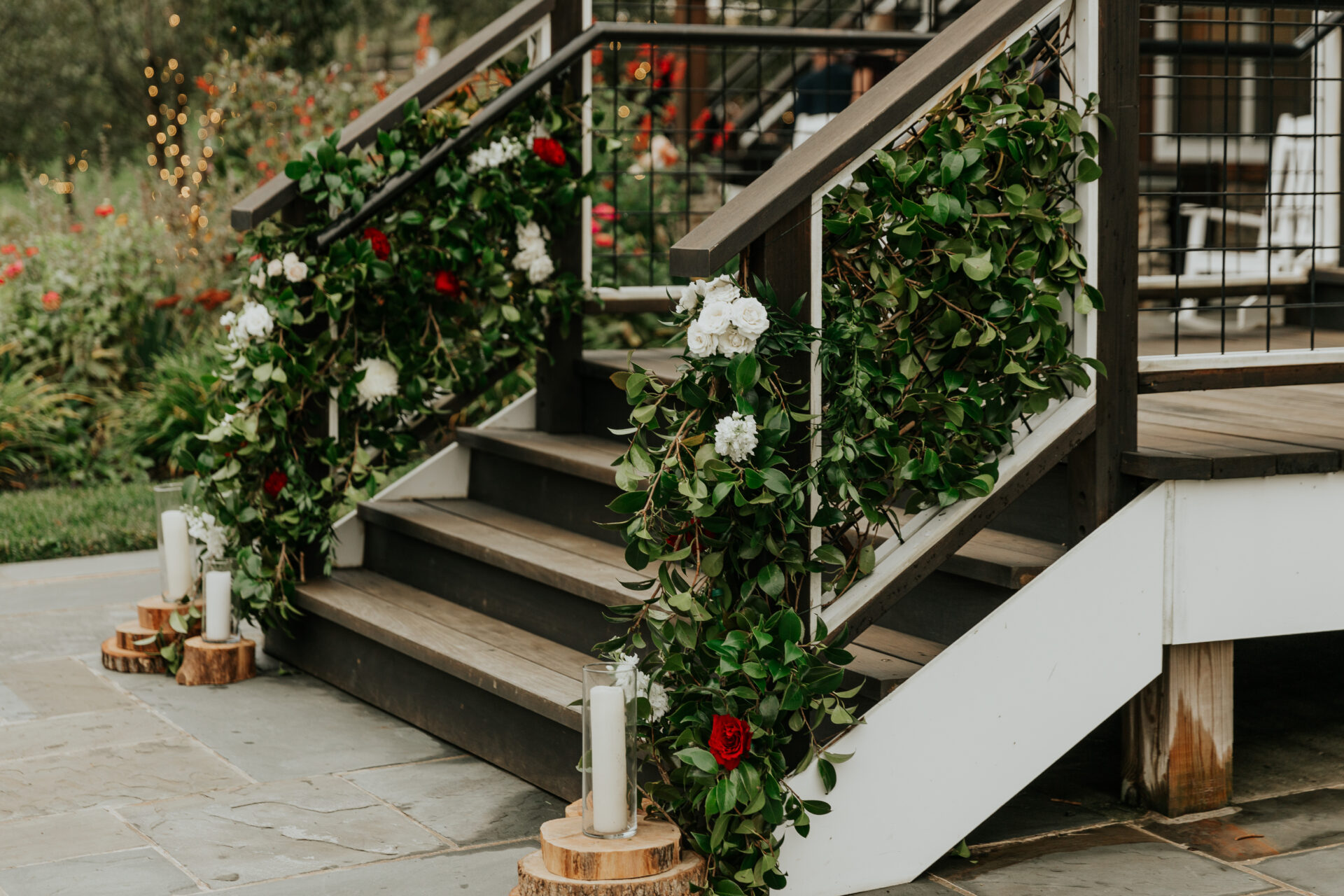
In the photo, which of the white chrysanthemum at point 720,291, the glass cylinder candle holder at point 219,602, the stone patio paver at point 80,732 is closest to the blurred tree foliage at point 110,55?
the glass cylinder candle holder at point 219,602

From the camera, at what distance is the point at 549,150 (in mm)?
4531

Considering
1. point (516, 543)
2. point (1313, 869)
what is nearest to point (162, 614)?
point (516, 543)

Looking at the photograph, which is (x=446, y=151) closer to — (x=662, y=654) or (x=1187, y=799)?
(x=662, y=654)

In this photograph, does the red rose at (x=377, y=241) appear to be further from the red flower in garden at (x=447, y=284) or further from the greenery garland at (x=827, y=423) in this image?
the greenery garland at (x=827, y=423)

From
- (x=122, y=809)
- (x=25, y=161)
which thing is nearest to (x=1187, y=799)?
(x=122, y=809)

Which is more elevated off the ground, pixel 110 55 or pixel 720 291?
pixel 110 55

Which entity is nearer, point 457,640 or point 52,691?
point 457,640

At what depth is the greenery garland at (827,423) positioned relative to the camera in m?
2.67

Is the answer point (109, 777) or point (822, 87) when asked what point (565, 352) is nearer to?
point (109, 777)

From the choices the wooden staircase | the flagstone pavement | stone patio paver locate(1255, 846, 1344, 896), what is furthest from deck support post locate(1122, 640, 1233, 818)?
the wooden staircase

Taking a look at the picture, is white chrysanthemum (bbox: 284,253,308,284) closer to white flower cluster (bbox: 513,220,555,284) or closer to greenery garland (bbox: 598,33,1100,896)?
white flower cluster (bbox: 513,220,555,284)

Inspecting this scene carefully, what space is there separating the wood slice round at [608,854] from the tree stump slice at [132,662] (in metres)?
2.17

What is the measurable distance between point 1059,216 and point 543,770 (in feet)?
5.38

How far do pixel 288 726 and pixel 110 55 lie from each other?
10.5 meters
